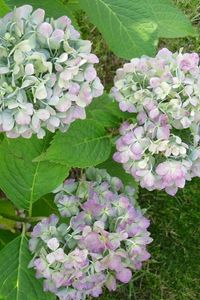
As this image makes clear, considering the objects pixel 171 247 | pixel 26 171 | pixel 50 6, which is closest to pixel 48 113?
pixel 26 171

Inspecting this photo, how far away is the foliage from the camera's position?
118 centimetres

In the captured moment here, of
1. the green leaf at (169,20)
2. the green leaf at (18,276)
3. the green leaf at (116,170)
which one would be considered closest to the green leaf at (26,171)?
the green leaf at (18,276)

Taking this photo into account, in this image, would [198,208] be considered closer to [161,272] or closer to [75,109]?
[161,272]

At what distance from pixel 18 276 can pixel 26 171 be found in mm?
224

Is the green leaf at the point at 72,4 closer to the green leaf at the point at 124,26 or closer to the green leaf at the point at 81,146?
the green leaf at the point at 124,26

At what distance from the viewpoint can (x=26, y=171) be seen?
1489 mm

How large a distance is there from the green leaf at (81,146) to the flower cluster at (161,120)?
0.19ft

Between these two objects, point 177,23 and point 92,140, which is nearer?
point 92,140

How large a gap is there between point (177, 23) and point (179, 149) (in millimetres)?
565

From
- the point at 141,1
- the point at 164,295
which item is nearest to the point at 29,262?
the point at 141,1

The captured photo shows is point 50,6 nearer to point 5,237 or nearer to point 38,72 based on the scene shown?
point 38,72

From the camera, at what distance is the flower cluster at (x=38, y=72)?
3.83 ft

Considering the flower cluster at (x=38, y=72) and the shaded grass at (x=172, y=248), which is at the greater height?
the flower cluster at (x=38, y=72)

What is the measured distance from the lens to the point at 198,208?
8.01ft
